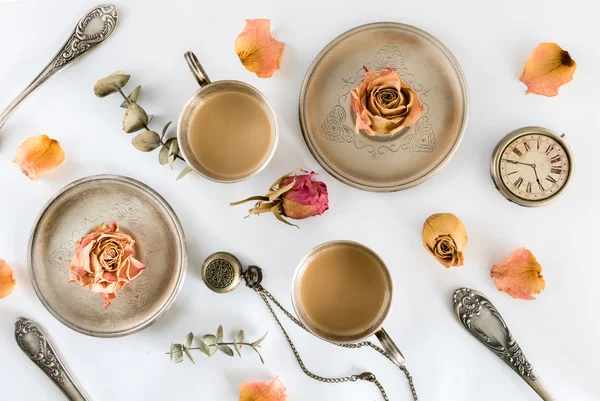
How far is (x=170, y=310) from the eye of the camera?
1.00 m

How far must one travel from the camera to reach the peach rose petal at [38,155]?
3.18ft

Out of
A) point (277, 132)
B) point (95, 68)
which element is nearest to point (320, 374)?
point (277, 132)

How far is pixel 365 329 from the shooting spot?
0.89 metres

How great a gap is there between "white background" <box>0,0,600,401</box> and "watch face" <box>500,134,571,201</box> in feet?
0.12

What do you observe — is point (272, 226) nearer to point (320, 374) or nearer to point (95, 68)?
point (320, 374)

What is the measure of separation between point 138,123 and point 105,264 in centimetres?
27

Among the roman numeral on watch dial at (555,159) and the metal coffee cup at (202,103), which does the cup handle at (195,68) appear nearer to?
the metal coffee cup at (202,103)

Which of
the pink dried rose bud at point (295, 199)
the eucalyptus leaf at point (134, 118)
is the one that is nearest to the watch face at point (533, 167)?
the pink dried rose bud at point (295, 199)

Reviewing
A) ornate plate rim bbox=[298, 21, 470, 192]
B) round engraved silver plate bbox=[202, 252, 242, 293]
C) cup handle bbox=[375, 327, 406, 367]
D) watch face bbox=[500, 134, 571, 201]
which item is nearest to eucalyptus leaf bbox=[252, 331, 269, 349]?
round engraved silver plate bbox=[202, 252, 242, 293]

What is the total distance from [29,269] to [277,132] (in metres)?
0.56

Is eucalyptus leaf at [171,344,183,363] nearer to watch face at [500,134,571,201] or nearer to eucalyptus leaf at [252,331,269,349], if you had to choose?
eucalyptus leaf at [252,331,269,349]

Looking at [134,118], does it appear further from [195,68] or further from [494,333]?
[494,333]

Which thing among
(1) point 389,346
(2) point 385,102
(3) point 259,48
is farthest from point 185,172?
(1) point 389,346

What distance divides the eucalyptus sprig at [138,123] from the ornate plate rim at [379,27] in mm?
241
